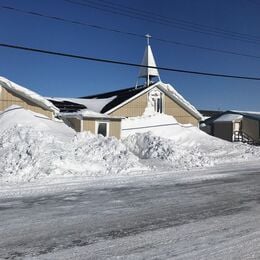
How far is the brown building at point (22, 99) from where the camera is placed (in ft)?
86.5

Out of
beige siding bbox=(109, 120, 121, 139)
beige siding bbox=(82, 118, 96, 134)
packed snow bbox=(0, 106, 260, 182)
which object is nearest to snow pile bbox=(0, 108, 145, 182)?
packed snow bbox=(0, 106, 260, 182)

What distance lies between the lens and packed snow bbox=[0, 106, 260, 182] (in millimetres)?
16088

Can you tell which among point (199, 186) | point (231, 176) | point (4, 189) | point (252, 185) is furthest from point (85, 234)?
point (231, 176)

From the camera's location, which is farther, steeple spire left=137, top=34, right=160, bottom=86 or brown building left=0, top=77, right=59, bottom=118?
steeple spire left=137, top=34, right=160, bottom=86

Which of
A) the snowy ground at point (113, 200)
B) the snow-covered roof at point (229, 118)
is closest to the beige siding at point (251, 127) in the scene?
the snow-covered roof at point (229, 118)

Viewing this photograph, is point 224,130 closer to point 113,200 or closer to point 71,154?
point 71,154

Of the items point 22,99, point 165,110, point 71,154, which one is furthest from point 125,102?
point 71,154

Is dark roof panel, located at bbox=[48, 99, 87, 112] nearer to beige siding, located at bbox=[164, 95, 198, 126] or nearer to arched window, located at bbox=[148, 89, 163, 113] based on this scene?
arched window, located at bbox=[148, 89, 163, 113]

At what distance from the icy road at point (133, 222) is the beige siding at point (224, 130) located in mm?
34199

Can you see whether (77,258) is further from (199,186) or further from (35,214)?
(199,186)

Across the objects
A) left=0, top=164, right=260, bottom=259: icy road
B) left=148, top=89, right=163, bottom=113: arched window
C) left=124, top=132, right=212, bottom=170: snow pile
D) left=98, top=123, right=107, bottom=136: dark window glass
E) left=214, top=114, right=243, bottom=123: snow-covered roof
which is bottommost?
left=0, top=164, right=260, bottom=259: icy road

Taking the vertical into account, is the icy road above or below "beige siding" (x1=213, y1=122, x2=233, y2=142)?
below

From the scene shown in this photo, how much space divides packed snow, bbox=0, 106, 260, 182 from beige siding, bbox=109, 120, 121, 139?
2923 mm

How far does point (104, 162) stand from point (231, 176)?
16.2ft
